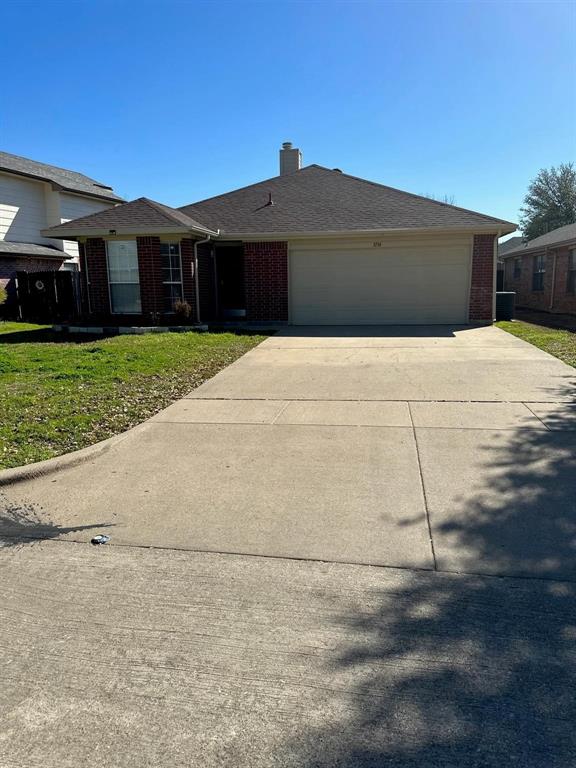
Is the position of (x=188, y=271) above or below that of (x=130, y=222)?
below

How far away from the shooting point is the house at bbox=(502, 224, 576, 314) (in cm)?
2112

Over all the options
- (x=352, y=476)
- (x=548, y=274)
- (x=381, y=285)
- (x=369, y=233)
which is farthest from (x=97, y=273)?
(x=548, y=274)

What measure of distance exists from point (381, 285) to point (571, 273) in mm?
9301

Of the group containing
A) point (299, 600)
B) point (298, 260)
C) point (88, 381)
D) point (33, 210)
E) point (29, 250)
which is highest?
point (33, 210)

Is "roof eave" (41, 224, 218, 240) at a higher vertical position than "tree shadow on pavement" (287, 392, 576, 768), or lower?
higher

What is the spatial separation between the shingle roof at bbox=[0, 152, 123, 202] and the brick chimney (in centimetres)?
909

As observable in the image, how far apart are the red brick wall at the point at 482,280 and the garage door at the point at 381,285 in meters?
0.20

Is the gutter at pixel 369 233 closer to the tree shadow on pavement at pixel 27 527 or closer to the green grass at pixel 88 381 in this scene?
the green grass at pixel 88 381

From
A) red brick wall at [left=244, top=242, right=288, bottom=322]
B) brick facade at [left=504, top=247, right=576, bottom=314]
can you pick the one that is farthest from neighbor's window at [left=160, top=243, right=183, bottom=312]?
brick facade at [left=504, top=247, right=576, bottom=314]

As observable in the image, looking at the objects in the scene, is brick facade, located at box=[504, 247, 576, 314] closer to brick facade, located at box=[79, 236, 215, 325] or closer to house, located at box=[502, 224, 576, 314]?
house, located at box=[502, 224, 576, 314]

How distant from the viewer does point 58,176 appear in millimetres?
25344

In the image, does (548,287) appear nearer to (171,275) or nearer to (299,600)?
(171,275)

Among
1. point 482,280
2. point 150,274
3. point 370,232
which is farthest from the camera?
point 482,280

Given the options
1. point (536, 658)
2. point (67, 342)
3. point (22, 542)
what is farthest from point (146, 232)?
point (536, 658)
